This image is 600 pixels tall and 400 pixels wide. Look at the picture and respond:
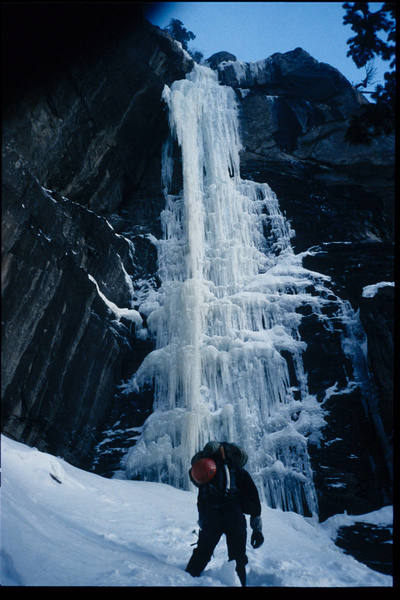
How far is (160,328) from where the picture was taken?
11.0 metres

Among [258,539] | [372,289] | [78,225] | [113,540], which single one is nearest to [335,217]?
[372,289]

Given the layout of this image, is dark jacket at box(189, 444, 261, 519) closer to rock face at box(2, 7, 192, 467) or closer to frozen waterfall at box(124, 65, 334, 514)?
rock face at box(2, 7, 192, 467)

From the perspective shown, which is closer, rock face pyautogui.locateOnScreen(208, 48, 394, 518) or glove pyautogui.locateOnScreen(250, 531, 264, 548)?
glove pyautogui.locateOnScreen(250, 531, 264, 548)

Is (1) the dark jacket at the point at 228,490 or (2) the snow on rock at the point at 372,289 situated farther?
(2) the snow on rock at the point at 372,289

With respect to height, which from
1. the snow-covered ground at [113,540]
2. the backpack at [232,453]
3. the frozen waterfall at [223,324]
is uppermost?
the frozen waterfall at [223,324]

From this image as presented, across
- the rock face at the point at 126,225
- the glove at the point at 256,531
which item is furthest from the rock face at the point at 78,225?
the glove at the point at 256,531

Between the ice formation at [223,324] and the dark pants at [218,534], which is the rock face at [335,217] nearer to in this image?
the ice formation at [223,324]

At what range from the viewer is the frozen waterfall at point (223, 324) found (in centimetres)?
912

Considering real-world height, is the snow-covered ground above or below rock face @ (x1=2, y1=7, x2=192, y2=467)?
below

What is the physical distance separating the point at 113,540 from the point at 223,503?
4.44 ft

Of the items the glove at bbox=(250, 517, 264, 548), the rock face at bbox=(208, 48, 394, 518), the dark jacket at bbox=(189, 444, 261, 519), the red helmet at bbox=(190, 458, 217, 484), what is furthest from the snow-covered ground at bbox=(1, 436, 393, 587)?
the rock face at bbox=(208, 48, 394, 518)

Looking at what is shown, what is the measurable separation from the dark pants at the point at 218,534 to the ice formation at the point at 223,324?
4.93 meters

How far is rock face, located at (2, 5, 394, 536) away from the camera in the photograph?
7055 millimetres

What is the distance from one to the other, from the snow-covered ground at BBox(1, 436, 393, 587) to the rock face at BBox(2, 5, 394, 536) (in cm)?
148
